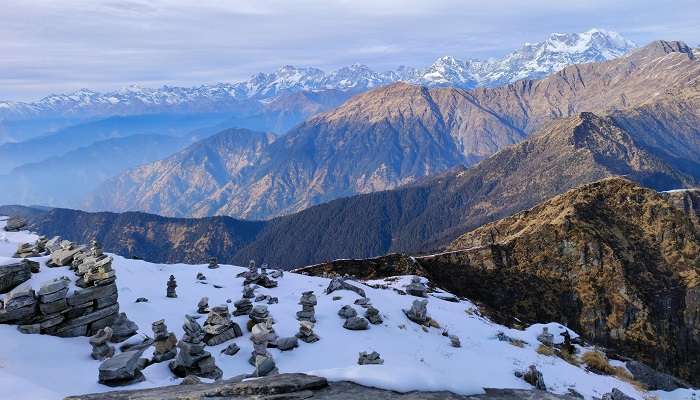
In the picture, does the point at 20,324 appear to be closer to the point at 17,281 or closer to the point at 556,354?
the point at 17,281

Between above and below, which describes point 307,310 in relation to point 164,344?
below

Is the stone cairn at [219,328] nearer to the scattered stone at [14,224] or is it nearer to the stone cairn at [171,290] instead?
the stone cairn at [171,290]

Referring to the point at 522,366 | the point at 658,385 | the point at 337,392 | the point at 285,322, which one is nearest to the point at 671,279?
the point at 658,385

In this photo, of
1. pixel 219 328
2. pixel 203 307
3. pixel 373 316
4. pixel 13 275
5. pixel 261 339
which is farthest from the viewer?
pixel 373 316

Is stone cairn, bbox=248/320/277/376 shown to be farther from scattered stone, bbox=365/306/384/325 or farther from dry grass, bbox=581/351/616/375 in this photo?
dry grass, bbox=581/351/616/375

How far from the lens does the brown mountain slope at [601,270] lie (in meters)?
79.4

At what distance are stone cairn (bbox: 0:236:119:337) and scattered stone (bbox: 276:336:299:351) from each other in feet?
31.9

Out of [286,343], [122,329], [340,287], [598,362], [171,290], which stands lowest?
[598,362]

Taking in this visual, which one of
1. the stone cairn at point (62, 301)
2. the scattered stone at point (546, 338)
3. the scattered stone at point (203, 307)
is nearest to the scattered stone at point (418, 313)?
the scattered stone at point (546, 338)

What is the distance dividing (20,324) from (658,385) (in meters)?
47.3

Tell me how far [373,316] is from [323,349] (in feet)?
23.9

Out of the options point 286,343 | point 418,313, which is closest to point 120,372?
point 286,343

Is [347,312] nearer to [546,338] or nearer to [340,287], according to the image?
[340,287]

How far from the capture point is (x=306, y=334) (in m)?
29.5
